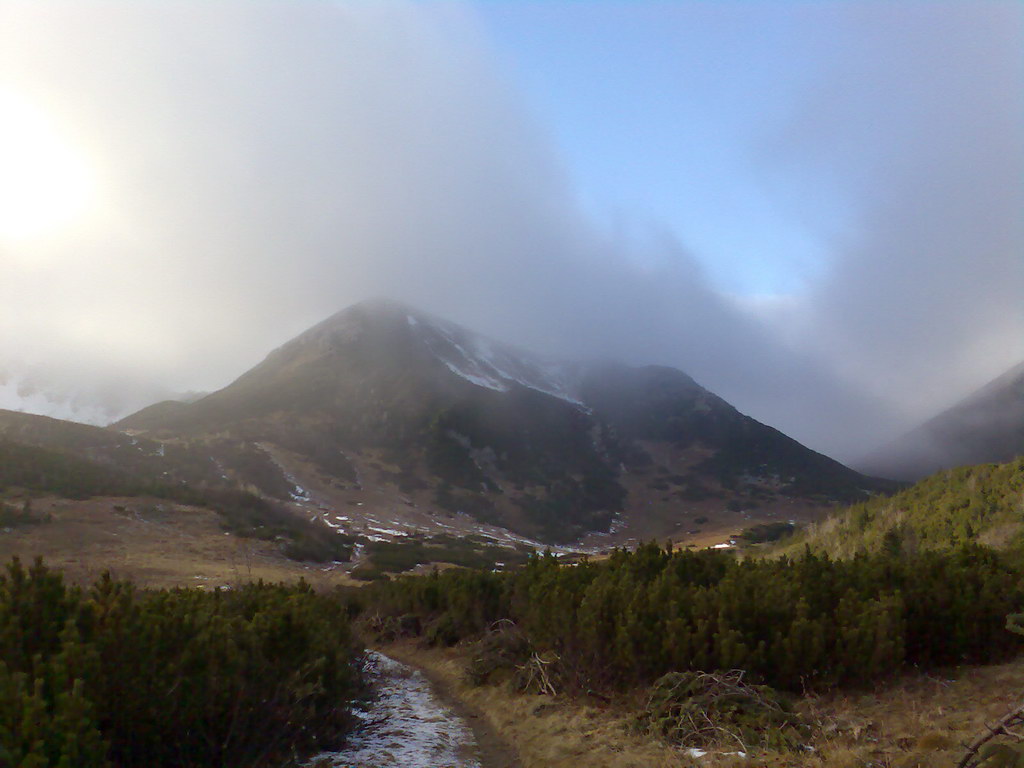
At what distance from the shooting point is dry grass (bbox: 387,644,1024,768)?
4844 mm

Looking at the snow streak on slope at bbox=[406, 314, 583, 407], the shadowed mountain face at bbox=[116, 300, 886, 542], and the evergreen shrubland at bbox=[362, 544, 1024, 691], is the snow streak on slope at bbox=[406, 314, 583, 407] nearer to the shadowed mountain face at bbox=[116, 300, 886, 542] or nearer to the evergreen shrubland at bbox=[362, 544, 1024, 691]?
the shadowed mountain face at bbox=[116, 300, 886, 542]

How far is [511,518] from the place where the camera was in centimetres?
6625

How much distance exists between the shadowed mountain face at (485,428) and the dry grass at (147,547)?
30.5 metres

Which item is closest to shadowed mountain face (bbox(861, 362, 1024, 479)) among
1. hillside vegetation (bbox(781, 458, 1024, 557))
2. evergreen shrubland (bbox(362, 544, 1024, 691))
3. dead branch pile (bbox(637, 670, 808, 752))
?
hillside vegetation (bbox(781, 458, 1024, 557))

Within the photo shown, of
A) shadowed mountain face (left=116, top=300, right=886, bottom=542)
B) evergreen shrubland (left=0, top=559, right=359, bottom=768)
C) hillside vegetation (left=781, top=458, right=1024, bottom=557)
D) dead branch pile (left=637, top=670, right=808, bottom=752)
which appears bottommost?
dead branch pile (left=637, top=670, right=808, bottom=752)

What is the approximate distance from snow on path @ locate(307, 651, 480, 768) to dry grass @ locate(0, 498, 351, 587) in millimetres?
9286

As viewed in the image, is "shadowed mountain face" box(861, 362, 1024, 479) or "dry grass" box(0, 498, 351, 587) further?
"shadowed mountain face" box(861, 362, 1024, 479)

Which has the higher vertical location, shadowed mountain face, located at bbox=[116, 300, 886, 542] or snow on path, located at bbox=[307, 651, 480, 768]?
shadowed mountain face, located at bbox=[116, 300, 886, 542]

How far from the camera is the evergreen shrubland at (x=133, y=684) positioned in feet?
10.7

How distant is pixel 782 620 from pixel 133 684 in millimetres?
6608

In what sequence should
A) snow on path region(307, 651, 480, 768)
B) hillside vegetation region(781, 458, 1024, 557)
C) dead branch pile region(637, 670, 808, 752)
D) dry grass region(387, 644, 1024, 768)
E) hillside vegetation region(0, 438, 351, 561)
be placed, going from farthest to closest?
1. hillside vegetation region(0, 438, 351, 561)
2. hillside vegetation region(781, 458, 1024, 557)
3. snow on path region(307, 651, 480, 768)
4. dead branch pile region(637, 670, 808, 752)
5. dry grass region(387, 644, 1024, 768)

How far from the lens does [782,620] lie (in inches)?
286

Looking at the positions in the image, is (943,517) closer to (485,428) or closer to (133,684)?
(133,684)

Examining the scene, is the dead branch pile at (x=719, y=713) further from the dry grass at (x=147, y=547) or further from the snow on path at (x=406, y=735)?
the dry grass at (x=147, y=547)
